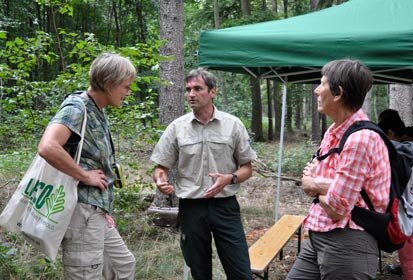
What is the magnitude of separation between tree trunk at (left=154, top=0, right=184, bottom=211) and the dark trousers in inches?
106

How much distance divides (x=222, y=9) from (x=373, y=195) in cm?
1820

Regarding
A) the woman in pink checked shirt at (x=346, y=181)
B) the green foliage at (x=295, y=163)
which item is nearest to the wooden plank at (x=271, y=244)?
the woman in pink checked shirt at (x=346, y=181)

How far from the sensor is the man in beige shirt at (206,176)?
117 inches

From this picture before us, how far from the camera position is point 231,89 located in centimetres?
2409

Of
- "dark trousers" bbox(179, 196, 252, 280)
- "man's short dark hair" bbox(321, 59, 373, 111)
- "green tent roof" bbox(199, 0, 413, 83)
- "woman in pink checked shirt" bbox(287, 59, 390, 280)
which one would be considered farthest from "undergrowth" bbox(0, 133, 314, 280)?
"man's short dark hair" bbox(321, 59, 373, 111)

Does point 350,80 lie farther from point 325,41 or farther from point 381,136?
point 325,41

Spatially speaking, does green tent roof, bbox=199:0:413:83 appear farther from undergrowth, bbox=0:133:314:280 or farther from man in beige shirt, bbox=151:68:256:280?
undergrowth, bbox=0:133:314:280

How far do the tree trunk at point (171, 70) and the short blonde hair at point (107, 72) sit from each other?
3219 mm

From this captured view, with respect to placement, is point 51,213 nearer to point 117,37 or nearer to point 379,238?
point 379,238

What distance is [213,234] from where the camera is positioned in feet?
9.93

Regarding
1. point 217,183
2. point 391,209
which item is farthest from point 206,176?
point 391,209

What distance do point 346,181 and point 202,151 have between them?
1.27m

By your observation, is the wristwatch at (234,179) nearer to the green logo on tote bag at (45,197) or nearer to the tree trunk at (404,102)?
the green logo on tote bag at (45,197)

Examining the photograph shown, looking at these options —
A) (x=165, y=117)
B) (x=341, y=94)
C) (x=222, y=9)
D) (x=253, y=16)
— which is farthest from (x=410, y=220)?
(x=222, y=9)
